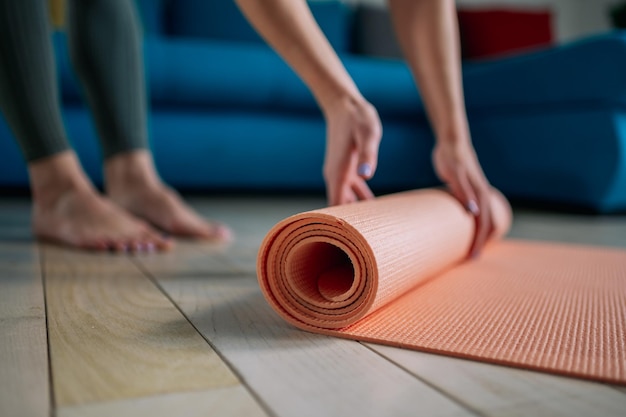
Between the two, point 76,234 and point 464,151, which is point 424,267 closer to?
point 464,151

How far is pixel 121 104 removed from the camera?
1461mm

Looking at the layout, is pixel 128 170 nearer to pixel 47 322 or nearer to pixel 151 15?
pixel 47 322

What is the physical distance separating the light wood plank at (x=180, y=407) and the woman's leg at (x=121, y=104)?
3.24ft

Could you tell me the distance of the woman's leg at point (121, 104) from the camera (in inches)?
56.9

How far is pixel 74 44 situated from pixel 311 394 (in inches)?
48.6

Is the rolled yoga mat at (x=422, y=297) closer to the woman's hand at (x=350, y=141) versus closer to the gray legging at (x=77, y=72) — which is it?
the woman's hand at (x=350, y=141)

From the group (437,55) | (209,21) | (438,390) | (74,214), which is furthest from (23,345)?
(209,21)

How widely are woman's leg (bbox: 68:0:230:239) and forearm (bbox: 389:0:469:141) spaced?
59 centimetres

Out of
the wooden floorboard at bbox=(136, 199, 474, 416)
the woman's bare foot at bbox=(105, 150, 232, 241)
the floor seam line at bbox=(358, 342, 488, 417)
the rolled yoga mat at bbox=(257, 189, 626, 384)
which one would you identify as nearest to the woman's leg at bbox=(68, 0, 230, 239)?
the woman's bare foot at bbox=(105, 150, 232, 241)

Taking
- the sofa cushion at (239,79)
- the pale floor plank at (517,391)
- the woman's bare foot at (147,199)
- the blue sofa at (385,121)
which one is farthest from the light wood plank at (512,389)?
the sofa cushion at (239,79)

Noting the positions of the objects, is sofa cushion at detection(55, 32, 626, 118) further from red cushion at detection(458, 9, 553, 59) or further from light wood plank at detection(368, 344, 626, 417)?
light wood plank at detection(368, 344, 626, 417)

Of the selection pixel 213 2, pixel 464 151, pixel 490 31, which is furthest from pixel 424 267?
pixel 490 31

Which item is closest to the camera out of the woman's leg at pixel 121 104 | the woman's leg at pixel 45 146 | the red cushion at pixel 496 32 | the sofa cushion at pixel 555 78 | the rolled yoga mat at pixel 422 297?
the rolled yoga mat at pixel 422 297

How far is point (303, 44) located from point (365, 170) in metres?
0.20
